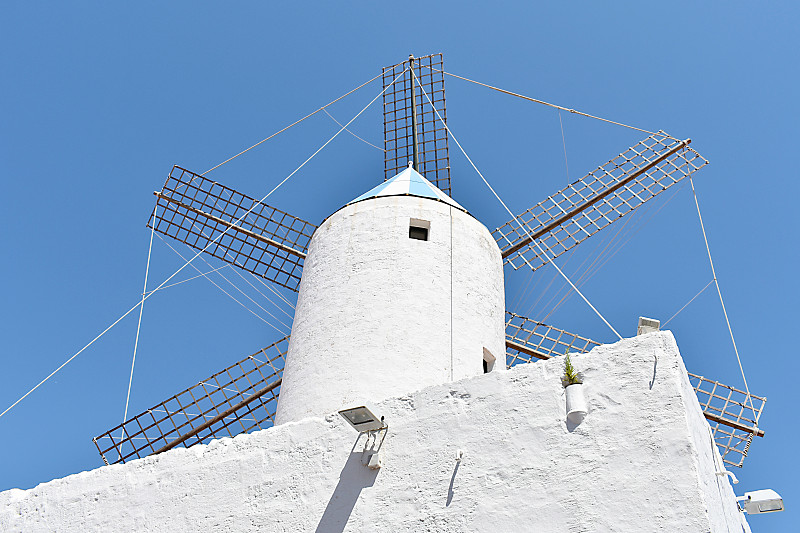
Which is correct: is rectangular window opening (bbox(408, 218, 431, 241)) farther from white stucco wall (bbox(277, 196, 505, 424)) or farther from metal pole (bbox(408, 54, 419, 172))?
metal pole (bbox(408, 54, 419, 172))

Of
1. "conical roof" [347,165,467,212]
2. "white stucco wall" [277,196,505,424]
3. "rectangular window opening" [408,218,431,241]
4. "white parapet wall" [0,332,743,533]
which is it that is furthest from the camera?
"conical roof" [347,165,467,212]

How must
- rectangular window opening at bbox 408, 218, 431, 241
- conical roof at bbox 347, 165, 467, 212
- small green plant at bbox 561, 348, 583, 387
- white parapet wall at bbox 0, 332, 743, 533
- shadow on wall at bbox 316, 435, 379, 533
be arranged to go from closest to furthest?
white parapet wall at bbox 0, 332, 743, 533
small green plant at bbox 561, 348, 583, 387
shadow on wall at bbox 316, 435, 379, 533
rectangular window opening at bbox 408, 218, 431, 241
conical roof at bbox 347, 165, 467, 212

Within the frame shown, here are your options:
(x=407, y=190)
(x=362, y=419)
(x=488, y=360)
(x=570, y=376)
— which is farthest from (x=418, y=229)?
(x=570, y=376)

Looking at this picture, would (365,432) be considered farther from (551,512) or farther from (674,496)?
(674,496)

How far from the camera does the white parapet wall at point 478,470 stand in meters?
5.20

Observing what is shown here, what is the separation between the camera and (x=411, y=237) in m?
9.27

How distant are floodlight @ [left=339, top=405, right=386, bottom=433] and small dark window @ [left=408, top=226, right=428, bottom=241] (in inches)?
128

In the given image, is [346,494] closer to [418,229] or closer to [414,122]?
[418,229]

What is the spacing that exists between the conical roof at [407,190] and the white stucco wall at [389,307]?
0.55 feet

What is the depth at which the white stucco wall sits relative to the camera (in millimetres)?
7809

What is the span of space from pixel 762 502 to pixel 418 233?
465cm

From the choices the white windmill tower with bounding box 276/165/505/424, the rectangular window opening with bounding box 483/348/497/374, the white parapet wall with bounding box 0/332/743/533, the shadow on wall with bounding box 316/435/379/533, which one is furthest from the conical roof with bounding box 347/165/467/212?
the shadow on wall with bounding box 316/435/379/533

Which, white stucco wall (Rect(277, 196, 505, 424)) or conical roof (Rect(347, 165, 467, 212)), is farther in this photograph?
conical roof (Rect(347, 165, 467, 212))

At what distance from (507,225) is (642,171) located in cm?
215
